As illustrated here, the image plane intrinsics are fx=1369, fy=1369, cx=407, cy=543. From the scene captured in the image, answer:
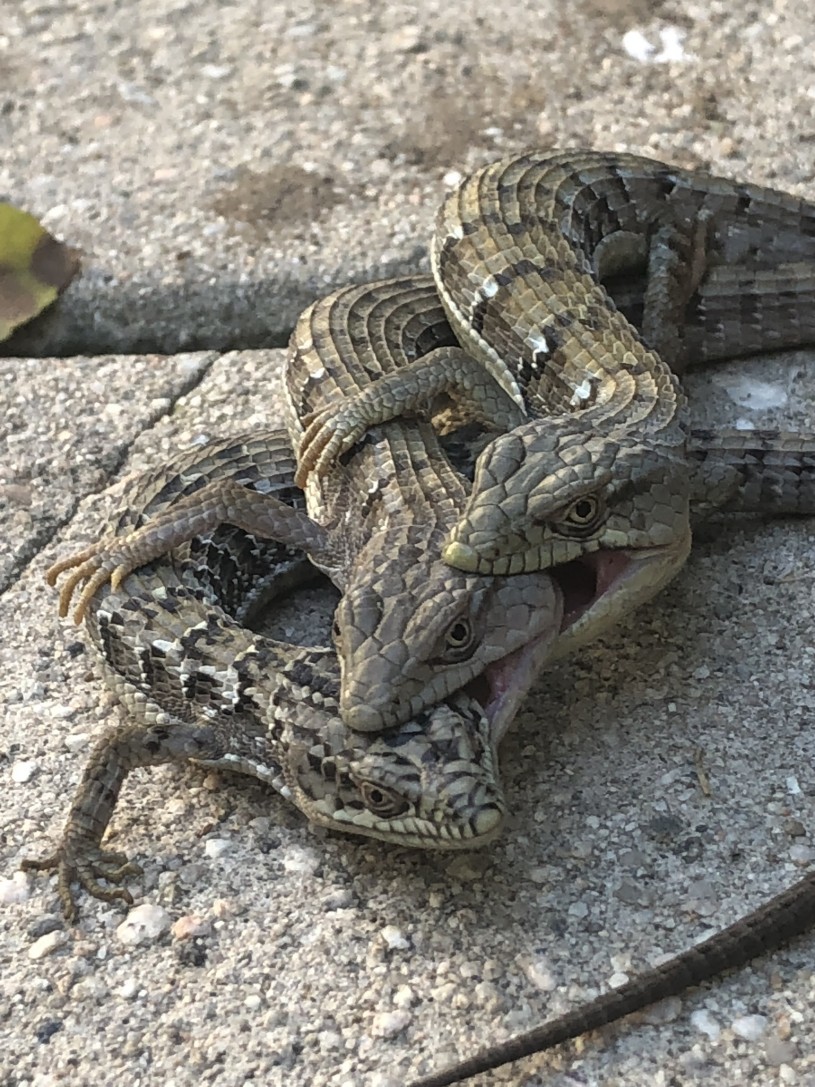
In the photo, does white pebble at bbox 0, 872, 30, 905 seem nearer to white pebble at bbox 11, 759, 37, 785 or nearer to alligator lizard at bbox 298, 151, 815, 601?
white pebble at bbox 11, 759, 37, 785

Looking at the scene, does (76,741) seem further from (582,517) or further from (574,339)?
(574,339)

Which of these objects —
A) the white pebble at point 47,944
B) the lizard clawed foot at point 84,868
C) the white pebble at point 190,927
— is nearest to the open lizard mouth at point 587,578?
the white pebble at point 190,927

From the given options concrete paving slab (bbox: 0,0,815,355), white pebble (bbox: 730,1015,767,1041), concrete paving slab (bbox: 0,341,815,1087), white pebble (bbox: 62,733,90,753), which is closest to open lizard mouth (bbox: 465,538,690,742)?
concrete paving slab (bbox: 0,341,815,1087)

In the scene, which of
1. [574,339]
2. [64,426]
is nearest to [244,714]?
[574,339]

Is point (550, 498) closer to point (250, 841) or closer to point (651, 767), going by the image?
point (651, 767)

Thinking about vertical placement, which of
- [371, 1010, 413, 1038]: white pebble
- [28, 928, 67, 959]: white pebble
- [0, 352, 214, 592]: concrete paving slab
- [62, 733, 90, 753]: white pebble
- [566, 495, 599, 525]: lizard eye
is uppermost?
[566, 495, 599, 525]: lizard eye
